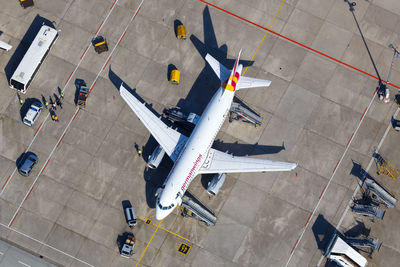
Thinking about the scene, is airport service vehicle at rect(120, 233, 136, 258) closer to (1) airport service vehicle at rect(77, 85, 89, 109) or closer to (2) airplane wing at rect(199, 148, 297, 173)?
(2) airplane wing at rect(199, 148, 297, 173)

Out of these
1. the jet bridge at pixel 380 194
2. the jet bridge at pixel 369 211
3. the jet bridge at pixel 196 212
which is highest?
the jet bridge at pixel 380 194

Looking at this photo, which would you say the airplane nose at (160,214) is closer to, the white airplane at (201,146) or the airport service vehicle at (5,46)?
the white airplane at (201,146)

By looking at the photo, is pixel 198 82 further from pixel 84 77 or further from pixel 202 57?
pixel 84 77

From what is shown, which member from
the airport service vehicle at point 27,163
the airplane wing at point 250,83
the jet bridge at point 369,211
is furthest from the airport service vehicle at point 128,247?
the jet bridge at point 369,211

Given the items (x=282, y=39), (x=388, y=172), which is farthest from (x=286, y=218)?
(x=282, y=39)

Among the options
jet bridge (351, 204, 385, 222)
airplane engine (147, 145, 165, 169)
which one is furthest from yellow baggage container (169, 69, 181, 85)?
jet bridge (351, 204, 385, 222)

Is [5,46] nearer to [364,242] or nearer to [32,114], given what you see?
[32,114]
